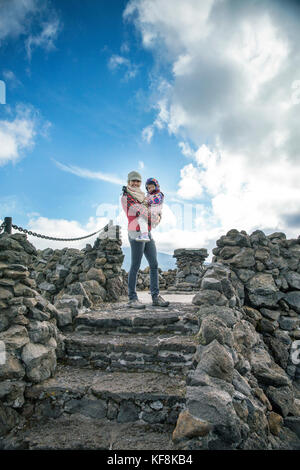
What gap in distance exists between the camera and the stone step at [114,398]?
2.77 meters

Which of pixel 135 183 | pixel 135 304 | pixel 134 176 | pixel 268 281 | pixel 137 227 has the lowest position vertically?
pixel 135 304

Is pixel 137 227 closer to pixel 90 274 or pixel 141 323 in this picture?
pixel 141 323

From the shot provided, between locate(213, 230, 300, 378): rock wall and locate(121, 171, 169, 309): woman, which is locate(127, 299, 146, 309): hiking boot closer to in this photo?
locate(121, 171, 169, 309): woman

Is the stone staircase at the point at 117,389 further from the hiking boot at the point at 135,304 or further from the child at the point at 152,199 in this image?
the child at the point at 152,199

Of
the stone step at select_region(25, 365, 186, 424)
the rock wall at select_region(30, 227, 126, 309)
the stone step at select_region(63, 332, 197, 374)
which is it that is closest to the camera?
the stone step at select_region(25, 365, 186, 424)

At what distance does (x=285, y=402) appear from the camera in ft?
11.2

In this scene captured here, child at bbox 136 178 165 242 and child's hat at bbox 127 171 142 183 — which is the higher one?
child's hat at bbox 127 171 142 183

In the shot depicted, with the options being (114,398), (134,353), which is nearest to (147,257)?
(134,353)

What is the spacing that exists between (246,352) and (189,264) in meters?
9.24

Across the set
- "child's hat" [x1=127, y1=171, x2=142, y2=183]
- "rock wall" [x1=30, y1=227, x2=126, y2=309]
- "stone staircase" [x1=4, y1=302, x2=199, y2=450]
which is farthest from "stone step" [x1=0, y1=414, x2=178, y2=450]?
"child's hat" [x1=127, y1=171, x2=142, y2=183]

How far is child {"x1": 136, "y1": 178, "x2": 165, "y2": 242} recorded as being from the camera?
5.12 meters

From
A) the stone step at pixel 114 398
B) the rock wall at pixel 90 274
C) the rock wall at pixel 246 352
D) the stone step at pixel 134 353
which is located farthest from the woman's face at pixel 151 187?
the stone step at pixel 114 398

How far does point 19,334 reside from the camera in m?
3.25
